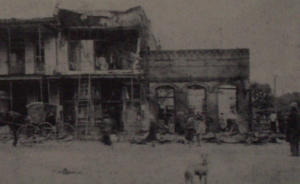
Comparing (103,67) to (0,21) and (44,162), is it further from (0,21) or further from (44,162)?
(44,162)

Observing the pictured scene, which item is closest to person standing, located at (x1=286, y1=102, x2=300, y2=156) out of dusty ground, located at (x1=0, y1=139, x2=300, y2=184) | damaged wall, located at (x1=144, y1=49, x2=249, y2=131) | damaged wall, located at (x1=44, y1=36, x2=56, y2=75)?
dusty ground, located at (x1=0, y1=139, x2=300, y2=184)

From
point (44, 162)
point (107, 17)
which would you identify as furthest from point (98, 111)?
point (44, 162)

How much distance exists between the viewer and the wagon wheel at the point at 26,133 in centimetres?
1205

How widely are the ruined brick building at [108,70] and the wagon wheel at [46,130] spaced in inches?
102

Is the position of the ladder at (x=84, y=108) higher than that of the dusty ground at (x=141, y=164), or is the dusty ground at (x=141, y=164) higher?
the ladder at (x=84, y=108)

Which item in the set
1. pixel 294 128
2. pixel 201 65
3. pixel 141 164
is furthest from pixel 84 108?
pixel 294 128

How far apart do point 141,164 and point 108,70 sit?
296 inches

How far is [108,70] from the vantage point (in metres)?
15.4

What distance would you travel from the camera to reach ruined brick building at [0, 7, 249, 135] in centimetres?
1525

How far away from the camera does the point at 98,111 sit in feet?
51.2

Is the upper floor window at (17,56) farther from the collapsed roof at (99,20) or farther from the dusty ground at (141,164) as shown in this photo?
the dusty ground at (141,164)

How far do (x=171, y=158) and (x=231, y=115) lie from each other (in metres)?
6.13

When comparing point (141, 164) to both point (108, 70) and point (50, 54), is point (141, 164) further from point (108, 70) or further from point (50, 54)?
point (50, 54)

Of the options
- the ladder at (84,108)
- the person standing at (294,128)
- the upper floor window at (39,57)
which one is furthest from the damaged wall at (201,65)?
the person standing at (294,128)
